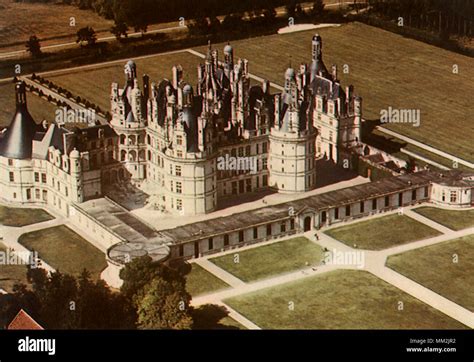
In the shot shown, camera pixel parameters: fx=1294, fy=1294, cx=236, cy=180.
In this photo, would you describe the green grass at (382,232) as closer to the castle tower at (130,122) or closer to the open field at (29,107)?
the castle tower at (130,122)

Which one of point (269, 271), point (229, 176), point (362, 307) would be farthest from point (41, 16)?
point (362, 307)

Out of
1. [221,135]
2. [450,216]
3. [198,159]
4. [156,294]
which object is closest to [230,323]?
[156,294]

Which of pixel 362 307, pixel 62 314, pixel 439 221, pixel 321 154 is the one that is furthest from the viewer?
pixel 321 154

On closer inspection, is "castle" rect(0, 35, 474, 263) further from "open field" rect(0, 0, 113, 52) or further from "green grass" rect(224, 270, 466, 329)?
"open field" rect(0, 0, 113, 52)

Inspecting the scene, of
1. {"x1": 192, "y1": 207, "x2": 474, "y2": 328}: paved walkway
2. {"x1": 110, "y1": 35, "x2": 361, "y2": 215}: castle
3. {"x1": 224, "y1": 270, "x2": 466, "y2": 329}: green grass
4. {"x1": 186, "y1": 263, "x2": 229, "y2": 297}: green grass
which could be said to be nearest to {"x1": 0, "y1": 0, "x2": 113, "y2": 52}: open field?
{"x1": 110, "y1": 35, "x2": 361, "y2": 215}: castle

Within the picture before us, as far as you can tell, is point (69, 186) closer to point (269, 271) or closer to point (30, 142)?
point (30, 142)

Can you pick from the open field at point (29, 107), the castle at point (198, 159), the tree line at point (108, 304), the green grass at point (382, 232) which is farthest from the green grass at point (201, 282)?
the open field at point (29, 107)
